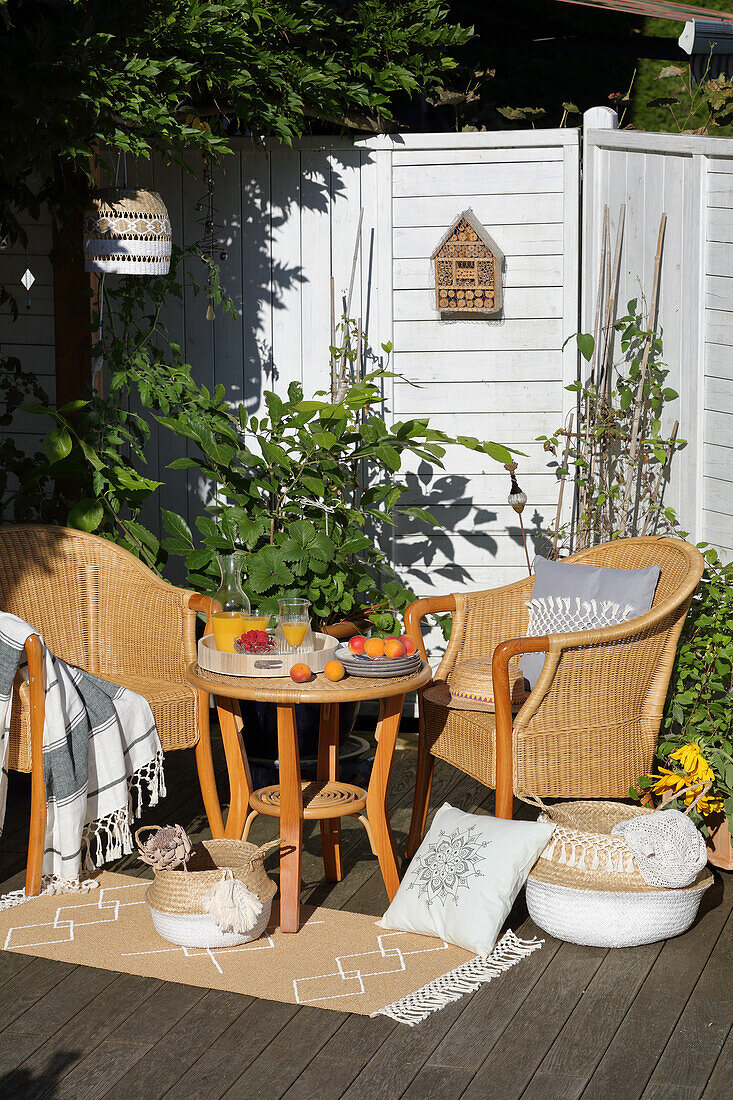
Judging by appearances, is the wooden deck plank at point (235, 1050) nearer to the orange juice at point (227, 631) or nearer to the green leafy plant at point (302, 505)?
the orange juice at point (227, 631)

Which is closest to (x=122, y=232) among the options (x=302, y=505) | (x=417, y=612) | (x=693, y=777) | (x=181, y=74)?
(x=181, y=74)

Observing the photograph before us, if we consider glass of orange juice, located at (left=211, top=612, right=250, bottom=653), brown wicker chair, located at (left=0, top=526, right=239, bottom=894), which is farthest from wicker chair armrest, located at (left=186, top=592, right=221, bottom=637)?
glass of orange juice, located at (left=211, top=612, right=250, bottom=653)

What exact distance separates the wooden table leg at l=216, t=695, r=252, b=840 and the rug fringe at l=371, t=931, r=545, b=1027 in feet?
2.51

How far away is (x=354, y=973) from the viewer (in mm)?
3148

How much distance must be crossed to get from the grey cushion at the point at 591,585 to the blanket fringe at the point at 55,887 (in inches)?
52.6

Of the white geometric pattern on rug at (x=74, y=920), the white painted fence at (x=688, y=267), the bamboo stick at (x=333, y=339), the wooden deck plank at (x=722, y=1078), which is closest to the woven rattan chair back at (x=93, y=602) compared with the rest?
the white geometric pattern on rug at (x=74, y=920)

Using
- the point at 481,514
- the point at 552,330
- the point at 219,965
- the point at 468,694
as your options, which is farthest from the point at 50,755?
the point at 552,330

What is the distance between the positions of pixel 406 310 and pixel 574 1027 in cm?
269

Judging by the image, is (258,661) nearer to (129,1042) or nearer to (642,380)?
(129,1042)

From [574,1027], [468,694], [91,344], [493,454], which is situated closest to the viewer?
[574,1027]

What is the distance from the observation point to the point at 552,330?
477 cm

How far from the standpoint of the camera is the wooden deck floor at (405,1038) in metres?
2.70

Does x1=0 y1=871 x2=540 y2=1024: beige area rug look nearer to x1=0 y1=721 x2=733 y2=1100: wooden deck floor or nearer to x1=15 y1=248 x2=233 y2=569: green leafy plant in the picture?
x1=0 y1=721 x2=733 y2=1100: wooden deck floor

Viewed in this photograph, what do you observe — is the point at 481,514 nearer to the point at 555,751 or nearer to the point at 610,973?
the point at 555,751
